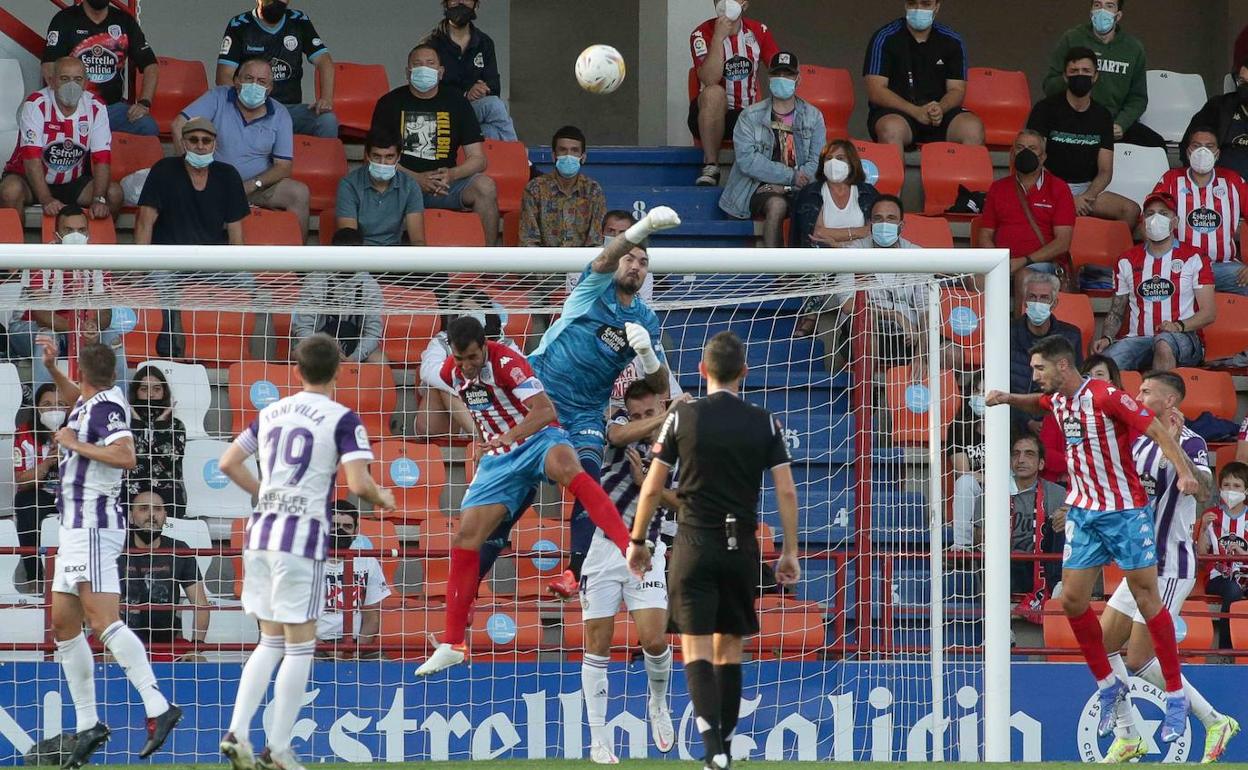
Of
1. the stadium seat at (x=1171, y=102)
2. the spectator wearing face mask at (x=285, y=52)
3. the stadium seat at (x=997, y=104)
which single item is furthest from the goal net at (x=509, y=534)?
the stadium seat at (x=1171, y=102)

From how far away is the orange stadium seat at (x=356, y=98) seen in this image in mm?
13922

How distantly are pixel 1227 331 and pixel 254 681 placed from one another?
900 cm

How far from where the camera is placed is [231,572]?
33.3ft

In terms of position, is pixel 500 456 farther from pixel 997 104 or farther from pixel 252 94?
pixel 997 104

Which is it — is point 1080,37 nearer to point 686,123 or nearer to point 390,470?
point 686,123

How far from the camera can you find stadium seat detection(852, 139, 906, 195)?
13062 millimetres

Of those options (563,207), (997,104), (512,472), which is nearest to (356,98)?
(563,207)

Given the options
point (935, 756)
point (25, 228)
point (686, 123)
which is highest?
point (686, 123)

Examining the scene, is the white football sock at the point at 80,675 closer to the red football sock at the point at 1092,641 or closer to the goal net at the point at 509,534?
the goal net at the point at 509,534

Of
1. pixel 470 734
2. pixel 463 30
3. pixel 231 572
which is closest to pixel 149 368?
pixel 231 572

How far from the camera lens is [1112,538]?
28.2ft

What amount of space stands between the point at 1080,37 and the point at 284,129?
654 cm

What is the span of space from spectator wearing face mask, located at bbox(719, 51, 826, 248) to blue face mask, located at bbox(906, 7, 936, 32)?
1304 mm

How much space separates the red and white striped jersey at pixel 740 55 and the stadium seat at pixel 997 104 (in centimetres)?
186
